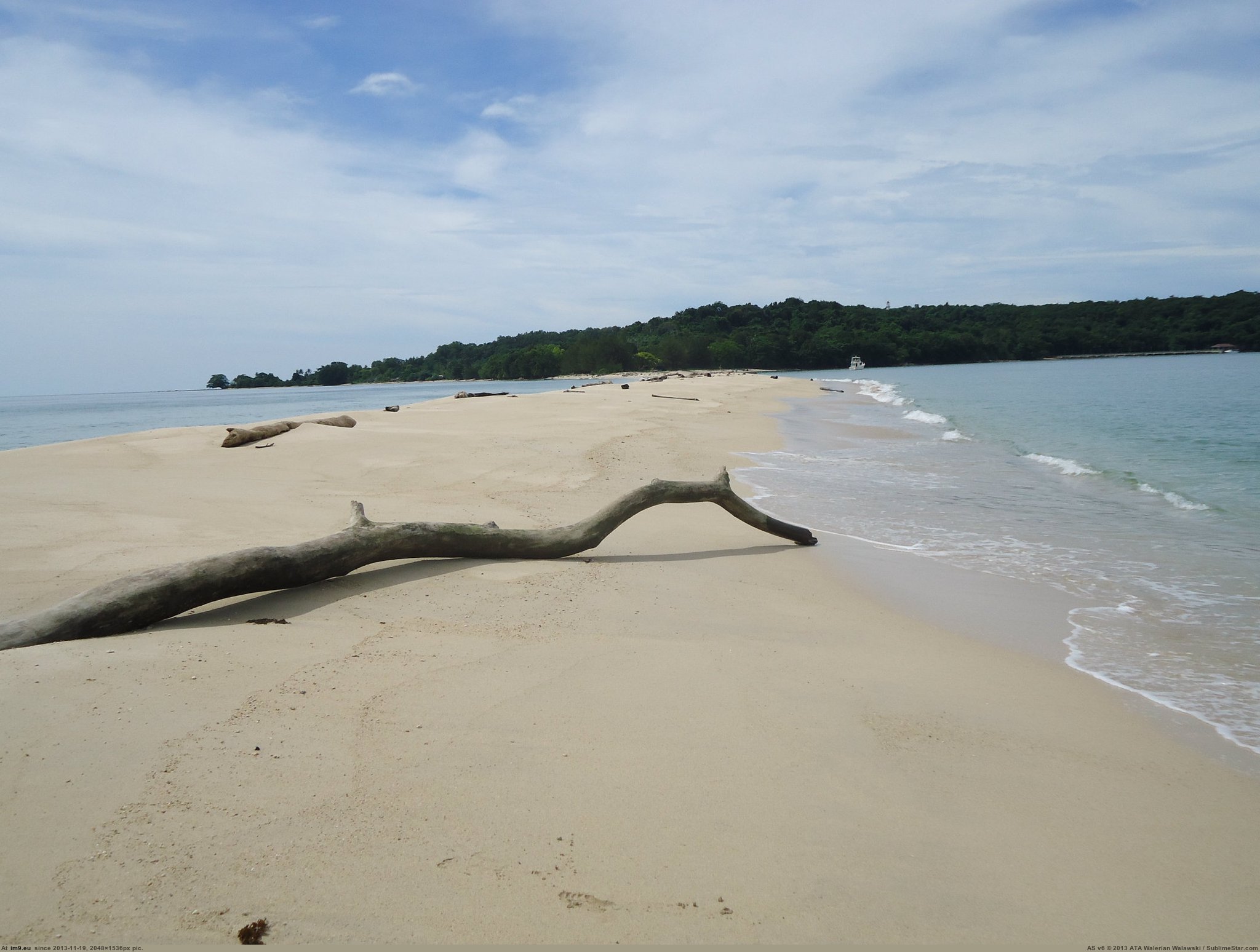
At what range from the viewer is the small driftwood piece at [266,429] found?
11.5 m

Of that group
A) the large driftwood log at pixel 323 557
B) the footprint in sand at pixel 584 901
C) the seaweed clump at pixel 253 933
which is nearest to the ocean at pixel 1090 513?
the large driftwood log at pixel 323 557

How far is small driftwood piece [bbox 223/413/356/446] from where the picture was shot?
37.8ft

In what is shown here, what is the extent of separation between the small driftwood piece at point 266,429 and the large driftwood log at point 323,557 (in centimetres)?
771

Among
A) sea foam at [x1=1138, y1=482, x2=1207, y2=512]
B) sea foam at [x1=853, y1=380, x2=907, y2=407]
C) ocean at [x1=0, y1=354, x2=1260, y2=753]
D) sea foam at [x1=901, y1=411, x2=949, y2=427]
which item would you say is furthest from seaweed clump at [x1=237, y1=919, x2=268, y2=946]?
sea foam at [x1=853, y1=380, x2=907, y2=407]

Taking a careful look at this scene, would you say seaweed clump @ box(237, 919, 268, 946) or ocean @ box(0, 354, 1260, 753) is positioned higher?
seaweed clump @ box(237, 919, 268, 946)

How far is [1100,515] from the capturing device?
8.63 meters

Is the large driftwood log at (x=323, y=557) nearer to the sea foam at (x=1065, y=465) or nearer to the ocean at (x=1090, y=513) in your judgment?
the ocean at (x=1090, y=513)

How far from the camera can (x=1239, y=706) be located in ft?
11.8

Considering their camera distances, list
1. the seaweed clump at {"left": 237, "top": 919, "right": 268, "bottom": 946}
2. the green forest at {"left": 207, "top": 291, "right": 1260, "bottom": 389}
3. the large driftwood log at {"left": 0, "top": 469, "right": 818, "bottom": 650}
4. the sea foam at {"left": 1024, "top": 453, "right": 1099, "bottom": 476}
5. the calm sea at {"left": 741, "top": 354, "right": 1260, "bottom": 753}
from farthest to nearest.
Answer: the green forest at {"left": 207, "top": 291, "right": 1260, "bottom": 389}, the sea foam at {"left": 1024, "top": 453, "right": 1099, "bottom": 476}, the calm sea at {"left": 741, "top": 354, "right": 1260, "bottom": 753}, the large driftwood log at {"left": 0, "top": 469, "right": 818, "bottom": 650}, the seaweed clump at {"left": 237, "top": 919, "right": 268, "bottom": 946}

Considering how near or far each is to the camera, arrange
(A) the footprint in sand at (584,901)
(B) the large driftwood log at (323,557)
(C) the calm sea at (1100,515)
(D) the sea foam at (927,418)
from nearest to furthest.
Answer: (A) the footprint in sand at (584,901) < (B) the large driftwood log at (323,557) < (C) the calm sea at (1100,515) < (D) the sea foam at (927,418)

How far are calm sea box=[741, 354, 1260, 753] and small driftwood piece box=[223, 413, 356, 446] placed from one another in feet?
26.5

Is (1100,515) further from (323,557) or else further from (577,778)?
(323,557)

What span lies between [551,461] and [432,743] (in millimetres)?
8210

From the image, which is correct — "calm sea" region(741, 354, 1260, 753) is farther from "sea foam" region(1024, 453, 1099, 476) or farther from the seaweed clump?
the seaweed clump
